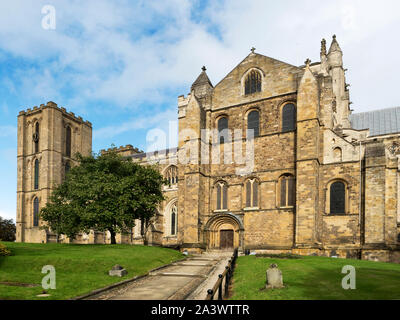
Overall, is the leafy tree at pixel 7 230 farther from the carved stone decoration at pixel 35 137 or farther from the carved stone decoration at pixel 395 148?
the carved stone decoration at pixel 395 148

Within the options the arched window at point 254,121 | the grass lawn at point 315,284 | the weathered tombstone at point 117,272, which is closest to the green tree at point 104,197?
the arched window at point 254,121

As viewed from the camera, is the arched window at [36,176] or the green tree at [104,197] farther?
the arched window at [36,176]

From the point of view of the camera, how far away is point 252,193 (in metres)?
27.1

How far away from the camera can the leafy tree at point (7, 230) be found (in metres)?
52.5

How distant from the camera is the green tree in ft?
81.4

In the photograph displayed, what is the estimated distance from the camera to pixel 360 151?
24469mm

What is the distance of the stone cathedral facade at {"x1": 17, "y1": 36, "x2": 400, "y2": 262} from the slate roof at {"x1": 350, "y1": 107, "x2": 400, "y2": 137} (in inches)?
261

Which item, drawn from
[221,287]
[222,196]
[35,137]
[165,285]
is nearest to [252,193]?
[222,196]

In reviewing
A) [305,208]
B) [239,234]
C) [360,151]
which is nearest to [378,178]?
[360,151]

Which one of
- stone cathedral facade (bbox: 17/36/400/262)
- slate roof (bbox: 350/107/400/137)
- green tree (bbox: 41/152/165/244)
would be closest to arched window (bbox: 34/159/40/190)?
green tree (bbox: 41/152/165/244)

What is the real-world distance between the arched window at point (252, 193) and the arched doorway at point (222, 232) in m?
1.91

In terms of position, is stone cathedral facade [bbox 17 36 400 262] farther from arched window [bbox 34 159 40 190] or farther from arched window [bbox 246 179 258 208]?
arched window [bbox 34 159 40 190]

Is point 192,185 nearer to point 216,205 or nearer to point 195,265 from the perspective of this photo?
point 216,205

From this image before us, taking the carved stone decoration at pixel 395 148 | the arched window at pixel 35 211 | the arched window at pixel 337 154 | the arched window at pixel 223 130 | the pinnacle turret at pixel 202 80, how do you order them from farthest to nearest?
the arched window at pixel 35 211, the carved stone decoration at pixel 395 148, the pinnacle turret at pixel 202 80, the arched window at pixel 223 130, the arched window at pixel 337 154
